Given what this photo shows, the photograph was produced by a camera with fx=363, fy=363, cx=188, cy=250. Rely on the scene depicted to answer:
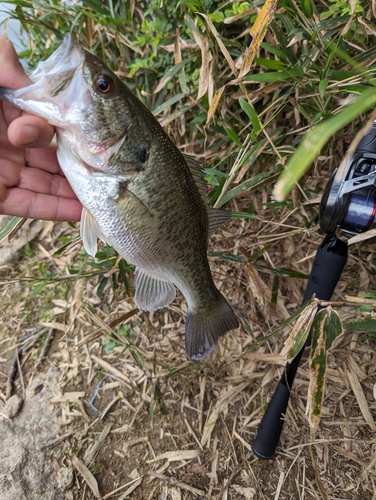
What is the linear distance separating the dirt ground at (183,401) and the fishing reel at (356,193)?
0.61m

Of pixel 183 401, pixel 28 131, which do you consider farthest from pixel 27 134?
pixel 183 401

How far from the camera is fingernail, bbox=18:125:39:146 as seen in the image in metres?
1.55

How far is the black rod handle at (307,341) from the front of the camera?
1.93 m

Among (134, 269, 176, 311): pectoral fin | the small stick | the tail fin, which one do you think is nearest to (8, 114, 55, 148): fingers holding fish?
(134, 269, 176, 311): pectoral fin

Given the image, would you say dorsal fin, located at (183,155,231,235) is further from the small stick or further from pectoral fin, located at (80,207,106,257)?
the small stick

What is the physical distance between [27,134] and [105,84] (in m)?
0.41

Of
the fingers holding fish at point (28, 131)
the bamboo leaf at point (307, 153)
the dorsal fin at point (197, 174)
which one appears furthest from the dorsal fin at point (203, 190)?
the bamboo leaf at point (307, 153)

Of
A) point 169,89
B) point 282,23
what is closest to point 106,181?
point 169,89

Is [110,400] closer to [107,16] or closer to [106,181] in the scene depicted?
[106,181]

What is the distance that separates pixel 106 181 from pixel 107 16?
1.72 meters

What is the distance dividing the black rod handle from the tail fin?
443 mm

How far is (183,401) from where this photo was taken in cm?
258

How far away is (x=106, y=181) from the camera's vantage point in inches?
66.8

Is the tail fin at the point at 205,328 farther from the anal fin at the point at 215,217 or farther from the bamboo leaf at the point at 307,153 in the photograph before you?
the bamboo leaf at the point at 307,153
